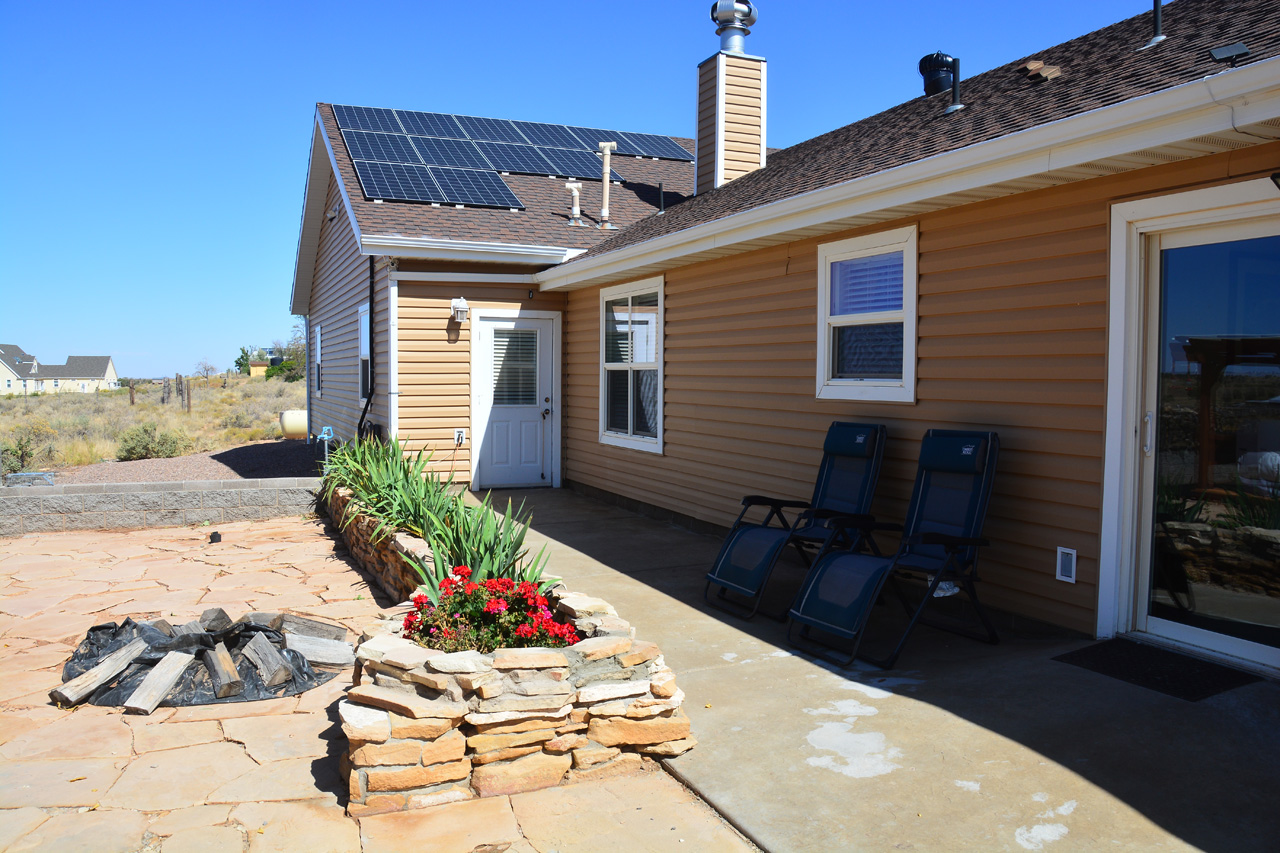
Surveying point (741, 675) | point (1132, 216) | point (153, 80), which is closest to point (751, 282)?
point (1132, 216)

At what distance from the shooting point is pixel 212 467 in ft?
47.5

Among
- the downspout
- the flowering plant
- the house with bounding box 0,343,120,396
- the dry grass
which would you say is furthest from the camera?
the house with bounding box 0,343,120,396

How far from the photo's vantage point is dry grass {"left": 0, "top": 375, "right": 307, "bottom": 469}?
18141 millimetres

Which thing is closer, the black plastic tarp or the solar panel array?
the black plastic tarp

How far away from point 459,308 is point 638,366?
2.31 metres

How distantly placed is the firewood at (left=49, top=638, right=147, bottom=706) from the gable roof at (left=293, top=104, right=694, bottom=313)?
5595 millimetres

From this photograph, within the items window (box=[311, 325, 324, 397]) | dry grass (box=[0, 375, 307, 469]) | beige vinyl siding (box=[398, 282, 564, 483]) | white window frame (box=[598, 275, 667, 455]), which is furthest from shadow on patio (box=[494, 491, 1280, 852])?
dry grass (box=[0, 375, 307, 469])

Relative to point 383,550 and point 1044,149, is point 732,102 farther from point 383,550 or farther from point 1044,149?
point 383,550

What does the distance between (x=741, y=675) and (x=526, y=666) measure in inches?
49.6

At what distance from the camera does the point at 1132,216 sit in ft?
13.1

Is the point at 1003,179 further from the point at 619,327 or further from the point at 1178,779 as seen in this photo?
the point at 619,327

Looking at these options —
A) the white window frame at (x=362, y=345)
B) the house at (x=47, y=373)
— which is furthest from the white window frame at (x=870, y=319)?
the house at (x=47, y=373)

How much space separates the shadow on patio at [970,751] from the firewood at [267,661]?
1.91m

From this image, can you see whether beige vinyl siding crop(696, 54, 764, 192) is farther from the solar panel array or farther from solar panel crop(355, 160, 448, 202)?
solar panel crop(355, 160, 448, 202)
